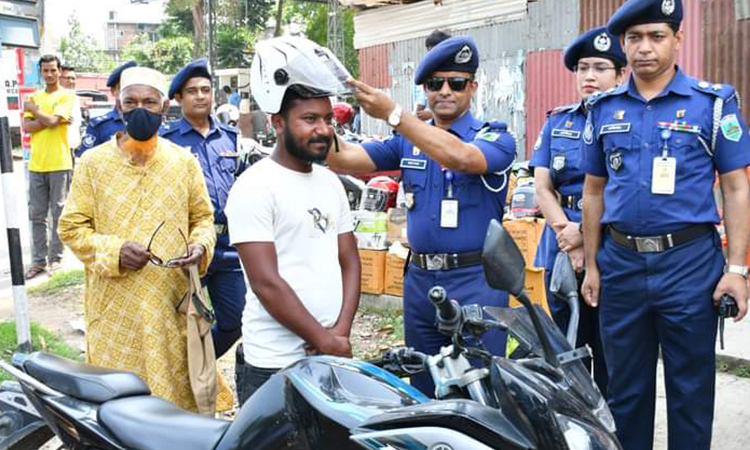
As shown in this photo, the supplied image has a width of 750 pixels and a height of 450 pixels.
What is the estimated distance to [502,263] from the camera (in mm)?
1826

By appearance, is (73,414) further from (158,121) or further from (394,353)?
(158,121)

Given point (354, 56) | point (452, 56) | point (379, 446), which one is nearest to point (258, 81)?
point (452, 56)

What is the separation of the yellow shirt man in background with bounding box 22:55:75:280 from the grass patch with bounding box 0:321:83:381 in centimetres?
229

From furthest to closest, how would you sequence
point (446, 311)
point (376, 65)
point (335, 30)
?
point (335, 30)
point (376, 65)
point (446, 311)

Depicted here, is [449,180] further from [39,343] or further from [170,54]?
[170,54]

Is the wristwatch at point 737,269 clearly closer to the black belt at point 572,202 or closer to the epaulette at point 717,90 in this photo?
the epaulette at point 717,90

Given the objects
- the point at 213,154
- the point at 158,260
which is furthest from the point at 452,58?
the point at 213,154

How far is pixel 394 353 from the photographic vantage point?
2.32m

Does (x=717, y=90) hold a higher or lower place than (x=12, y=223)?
higher

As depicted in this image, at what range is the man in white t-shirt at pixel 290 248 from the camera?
2.78 meters

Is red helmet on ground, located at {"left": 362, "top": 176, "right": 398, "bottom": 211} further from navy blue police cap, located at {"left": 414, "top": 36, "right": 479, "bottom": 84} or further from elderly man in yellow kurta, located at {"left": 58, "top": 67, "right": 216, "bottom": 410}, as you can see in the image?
navy blue police cap, located at {"left": 414, "top": 36, "right": 479, "bottom": 84}

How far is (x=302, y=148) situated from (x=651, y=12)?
150 cm

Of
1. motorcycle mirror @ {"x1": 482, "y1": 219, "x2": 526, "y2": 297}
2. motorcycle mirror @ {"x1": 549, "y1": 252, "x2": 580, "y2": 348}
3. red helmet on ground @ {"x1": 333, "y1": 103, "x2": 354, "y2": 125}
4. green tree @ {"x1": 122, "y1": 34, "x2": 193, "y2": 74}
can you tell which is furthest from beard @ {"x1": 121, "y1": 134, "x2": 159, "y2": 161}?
green tree @ {"x1": 122, "y1": 34, "x2": 193, "y2": 74}

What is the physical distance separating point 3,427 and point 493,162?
2182mm
